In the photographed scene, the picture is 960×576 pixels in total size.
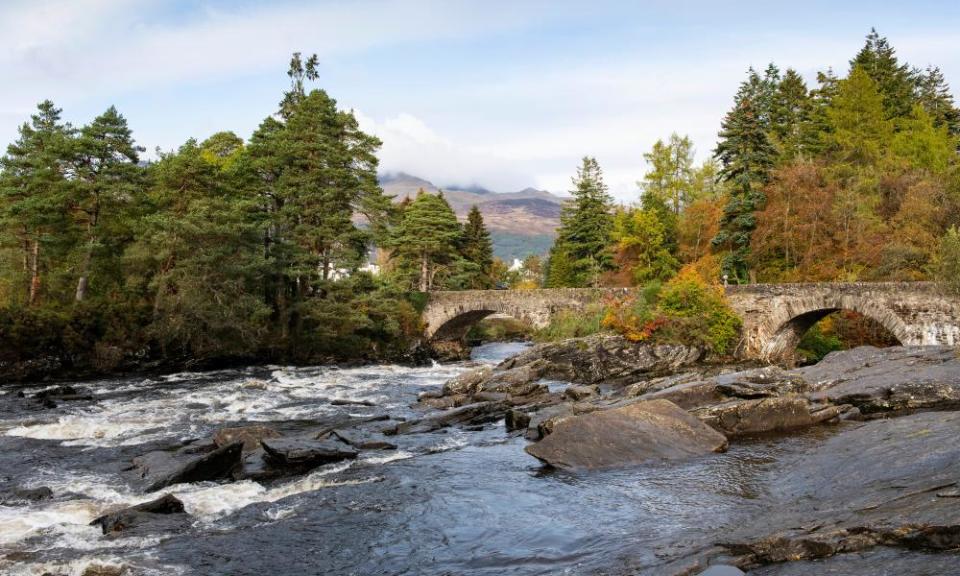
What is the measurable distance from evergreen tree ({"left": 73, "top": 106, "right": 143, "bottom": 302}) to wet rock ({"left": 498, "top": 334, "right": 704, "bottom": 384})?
21.7 metres

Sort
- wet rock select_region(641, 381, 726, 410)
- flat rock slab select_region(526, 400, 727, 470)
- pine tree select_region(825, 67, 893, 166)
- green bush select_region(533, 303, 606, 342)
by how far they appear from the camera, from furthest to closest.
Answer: pine tree select_region(825, 67, 893, 166) → green bush select_region(533, 303, 606, 342) → wet rock select_region(641, 381, 726, 410) → flat rock slab select_region(526, 400, 727, 470)

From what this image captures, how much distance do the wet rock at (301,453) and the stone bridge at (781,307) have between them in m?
A: 23.1

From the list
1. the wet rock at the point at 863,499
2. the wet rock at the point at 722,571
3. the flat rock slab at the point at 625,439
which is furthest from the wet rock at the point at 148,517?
the wet rock at the point at 863,499

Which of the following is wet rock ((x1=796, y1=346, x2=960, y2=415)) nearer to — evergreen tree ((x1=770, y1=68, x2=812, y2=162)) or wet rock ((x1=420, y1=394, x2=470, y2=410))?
wet rock ((x1=420, y1=394, x2=470, y2=410))

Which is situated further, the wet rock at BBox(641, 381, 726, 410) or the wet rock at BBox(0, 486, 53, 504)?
the wet rock at BBox(641, 381, 726, 410)

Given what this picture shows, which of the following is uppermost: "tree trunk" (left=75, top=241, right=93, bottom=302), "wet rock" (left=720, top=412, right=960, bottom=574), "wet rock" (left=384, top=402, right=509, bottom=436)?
"tree trunk" (left=75, top=241, right=93, bottom=302)

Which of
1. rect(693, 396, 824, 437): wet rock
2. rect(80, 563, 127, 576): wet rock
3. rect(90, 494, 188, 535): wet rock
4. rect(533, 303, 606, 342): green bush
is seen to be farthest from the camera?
rect(533, 303, 606, 342): green bush

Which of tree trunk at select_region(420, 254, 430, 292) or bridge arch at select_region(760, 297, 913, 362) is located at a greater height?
tree trunk at select_region(420, 254, 430, 292)

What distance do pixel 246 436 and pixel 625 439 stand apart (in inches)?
344

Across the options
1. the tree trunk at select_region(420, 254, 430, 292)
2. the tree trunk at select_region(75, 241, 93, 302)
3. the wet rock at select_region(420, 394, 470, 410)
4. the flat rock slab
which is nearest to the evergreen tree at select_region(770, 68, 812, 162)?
the tree trunk at select_region(420, 254, 430, 292)

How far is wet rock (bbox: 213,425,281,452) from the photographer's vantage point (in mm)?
15116

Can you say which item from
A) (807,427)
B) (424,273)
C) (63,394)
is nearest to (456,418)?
(807,427)

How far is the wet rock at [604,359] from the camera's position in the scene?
97.3 feet

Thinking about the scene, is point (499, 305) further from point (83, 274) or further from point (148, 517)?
point (148, 517)
